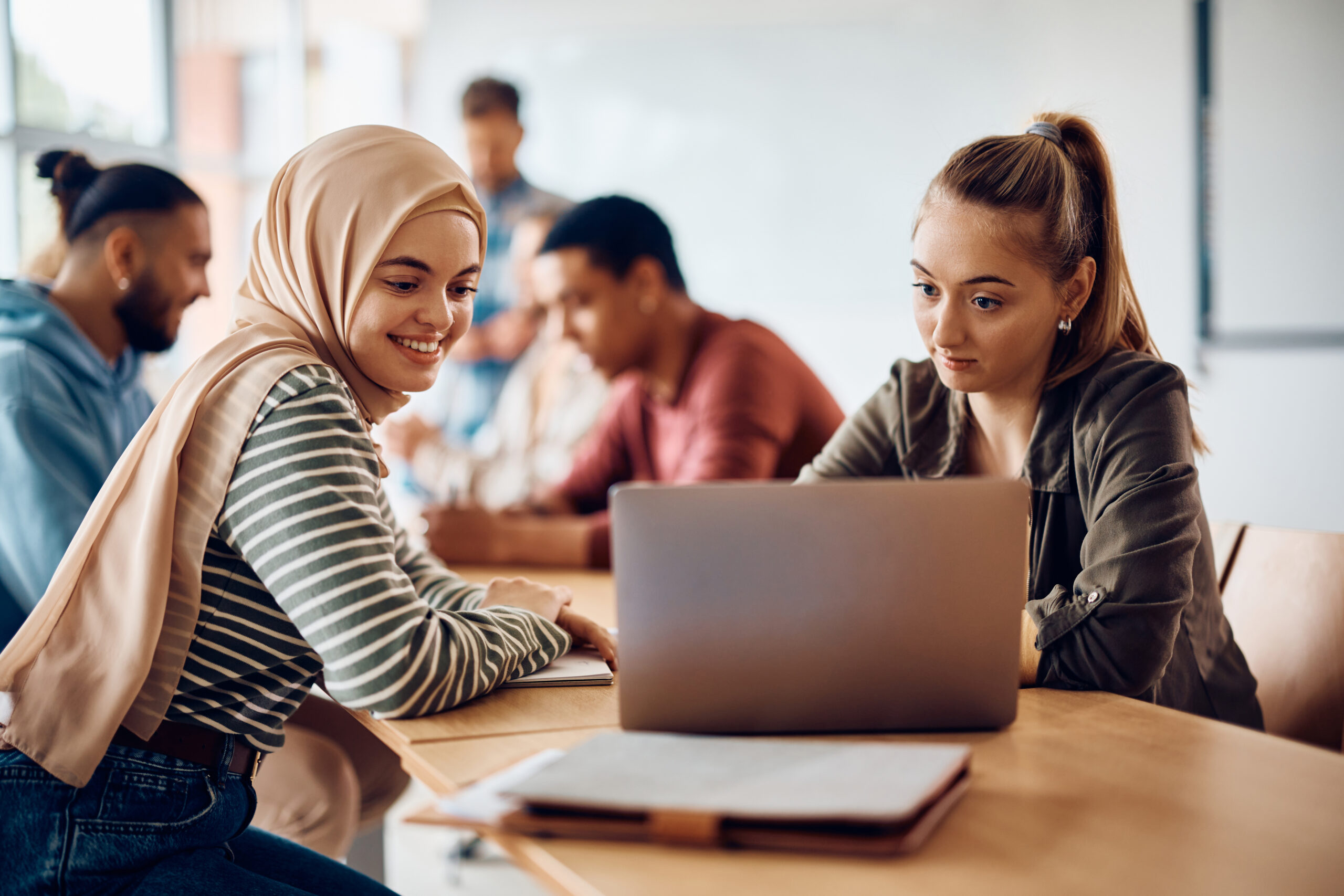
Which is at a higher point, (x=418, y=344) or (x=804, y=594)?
(x=418, y=344)

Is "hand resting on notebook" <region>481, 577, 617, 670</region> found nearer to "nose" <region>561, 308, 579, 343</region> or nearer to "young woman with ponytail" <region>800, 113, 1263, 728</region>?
"young woman with ponytail" <region>800, 113, 1263, 728</region>

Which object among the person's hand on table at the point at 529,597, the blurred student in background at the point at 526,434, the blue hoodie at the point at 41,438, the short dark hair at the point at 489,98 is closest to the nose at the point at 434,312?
the person's hand on table at the point at 529,597

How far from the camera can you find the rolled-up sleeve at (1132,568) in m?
1.04

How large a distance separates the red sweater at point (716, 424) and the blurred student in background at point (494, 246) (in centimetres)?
144

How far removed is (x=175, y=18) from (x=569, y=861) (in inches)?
185

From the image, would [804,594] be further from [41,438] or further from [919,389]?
[41,438]

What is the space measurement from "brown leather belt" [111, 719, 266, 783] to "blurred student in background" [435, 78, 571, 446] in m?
2.87

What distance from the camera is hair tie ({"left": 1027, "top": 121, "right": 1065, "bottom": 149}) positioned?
1292 mm

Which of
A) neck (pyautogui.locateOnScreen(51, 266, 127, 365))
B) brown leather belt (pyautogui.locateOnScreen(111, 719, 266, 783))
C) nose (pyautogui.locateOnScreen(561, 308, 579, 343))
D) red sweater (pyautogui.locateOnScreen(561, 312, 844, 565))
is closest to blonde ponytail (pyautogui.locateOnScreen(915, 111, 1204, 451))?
red sweater (pyautogui.locateOnScreen(561, 312, 844, 565))

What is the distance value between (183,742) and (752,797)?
609 mm

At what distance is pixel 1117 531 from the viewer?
1.08 m

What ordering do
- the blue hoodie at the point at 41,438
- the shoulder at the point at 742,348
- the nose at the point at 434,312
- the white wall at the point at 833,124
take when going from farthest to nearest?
the white wall at the point at 833,124
the shoulder at the point at 742,348
the blue hoodie at the point at 41,438
the nose at the point at 434,312

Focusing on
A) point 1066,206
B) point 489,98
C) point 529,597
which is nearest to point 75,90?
point 489,98

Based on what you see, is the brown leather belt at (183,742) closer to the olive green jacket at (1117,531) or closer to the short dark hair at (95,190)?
the olive green jacket at (1117,531)
